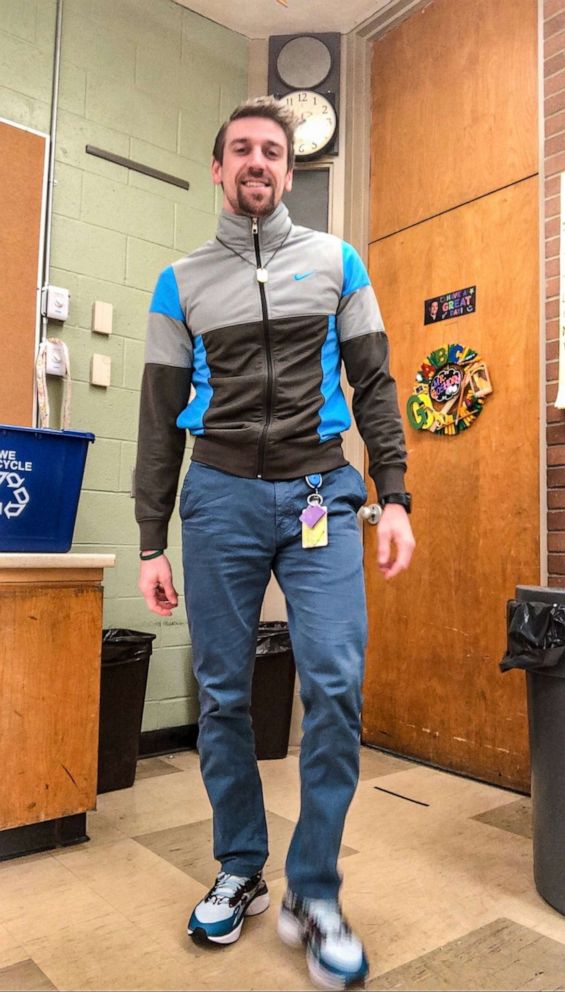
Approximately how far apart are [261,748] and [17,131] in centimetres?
237

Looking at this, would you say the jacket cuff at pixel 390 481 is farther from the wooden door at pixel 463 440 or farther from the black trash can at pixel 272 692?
the black trash can at pixel 272 692

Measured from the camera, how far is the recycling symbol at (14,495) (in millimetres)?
→ 1919

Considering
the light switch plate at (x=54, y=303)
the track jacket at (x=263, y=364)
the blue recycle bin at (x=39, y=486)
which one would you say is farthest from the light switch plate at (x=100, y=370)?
the track jacket at (x=263, y=364)

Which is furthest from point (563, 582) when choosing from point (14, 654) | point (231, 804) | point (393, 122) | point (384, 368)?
point (393, 122)

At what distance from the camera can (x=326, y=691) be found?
4.23ft

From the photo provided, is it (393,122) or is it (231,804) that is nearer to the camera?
(231,804)

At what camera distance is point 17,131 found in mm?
2541

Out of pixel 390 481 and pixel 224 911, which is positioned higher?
pixel 390 481

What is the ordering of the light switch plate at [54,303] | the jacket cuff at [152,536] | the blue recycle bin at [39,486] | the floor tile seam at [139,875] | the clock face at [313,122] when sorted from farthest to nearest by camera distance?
1. the clock face at [313,122]
2. the light switch plate at [54,303]
3. the blue recycle bin at [39,486]
4. the floor tile seam at [139,875]
5. the jacket cuff at [152,536]

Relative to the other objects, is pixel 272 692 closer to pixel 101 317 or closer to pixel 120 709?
pixel 120 709

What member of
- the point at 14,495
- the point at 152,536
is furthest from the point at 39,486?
the point at 152,536

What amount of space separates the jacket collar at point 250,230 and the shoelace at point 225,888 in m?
1.26

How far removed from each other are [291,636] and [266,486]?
Answer: 0.28m

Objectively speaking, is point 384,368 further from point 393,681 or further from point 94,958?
point 393,681
